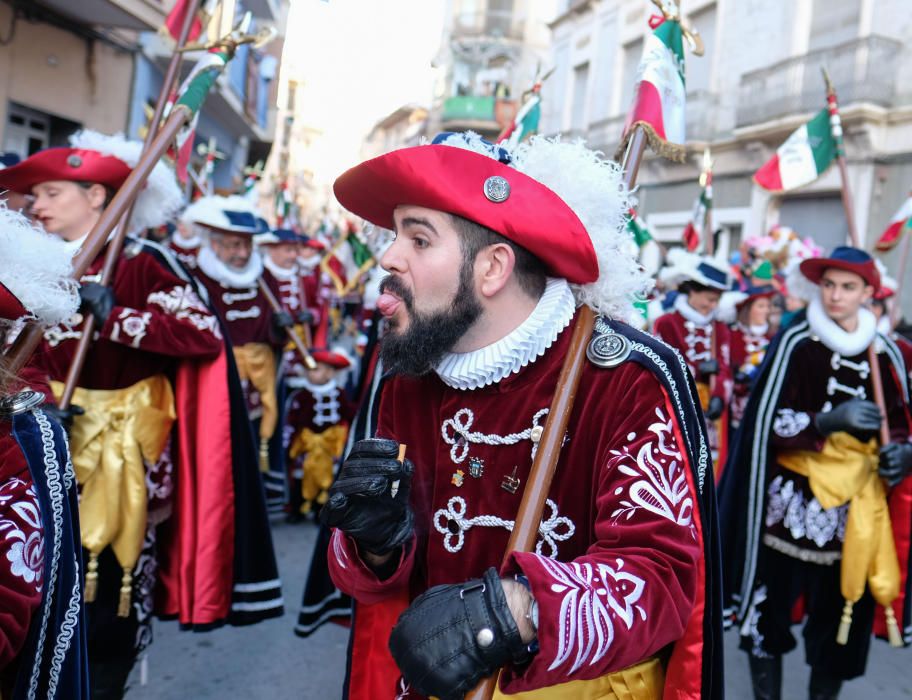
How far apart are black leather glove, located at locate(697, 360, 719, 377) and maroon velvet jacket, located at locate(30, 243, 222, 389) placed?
4.19m

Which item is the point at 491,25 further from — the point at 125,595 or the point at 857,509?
the point at 125,595

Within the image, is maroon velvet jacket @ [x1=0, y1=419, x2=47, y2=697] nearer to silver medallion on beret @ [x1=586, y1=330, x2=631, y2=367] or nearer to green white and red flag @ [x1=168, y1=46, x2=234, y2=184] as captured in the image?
silver medallion on beret @ [x1=586, y1=330, x2=631, y2=367]

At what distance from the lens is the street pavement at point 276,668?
384 centimetres

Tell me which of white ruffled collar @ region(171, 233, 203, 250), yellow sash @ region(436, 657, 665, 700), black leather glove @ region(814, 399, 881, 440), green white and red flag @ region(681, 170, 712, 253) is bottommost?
yellow sash @ region(436, 657, 665, 700)

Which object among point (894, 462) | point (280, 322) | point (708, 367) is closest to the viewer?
point (894, 462)

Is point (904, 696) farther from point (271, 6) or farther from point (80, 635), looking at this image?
point (271, 6)

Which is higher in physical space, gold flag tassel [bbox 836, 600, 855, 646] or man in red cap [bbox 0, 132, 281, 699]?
man in red cap [bbox 0, 132, 281, 699]

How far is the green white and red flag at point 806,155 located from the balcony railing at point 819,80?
9.95 m

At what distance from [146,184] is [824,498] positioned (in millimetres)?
3098

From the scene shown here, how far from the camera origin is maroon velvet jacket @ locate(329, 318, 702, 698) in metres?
1.41

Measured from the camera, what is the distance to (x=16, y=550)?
5.15 ft

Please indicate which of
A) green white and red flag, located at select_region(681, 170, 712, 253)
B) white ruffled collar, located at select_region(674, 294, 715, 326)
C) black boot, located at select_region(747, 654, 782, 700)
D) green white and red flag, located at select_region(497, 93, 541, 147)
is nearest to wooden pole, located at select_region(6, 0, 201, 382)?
green white and red flag, located at select_region(497, 93, 541, 147)

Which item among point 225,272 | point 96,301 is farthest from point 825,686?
point 225,272

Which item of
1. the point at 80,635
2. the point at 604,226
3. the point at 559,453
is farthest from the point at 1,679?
the point at 604,226
